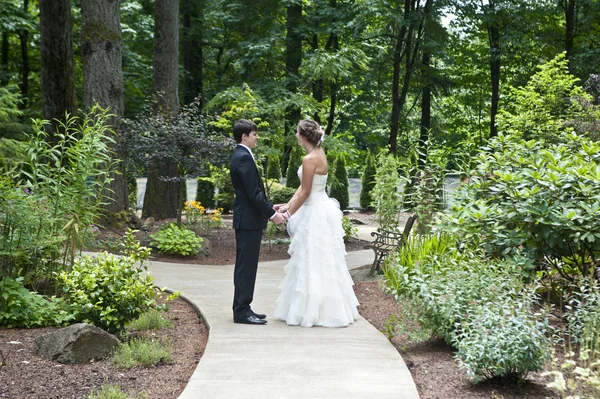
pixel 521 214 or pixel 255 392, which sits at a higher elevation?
pixel 521 214

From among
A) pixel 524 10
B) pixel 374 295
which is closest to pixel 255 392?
pixel 374 295

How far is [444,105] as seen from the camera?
34.8 meters

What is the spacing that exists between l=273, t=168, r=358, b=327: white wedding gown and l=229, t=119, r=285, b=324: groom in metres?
0.33

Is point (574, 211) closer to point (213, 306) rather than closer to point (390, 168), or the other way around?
point (213, 306)

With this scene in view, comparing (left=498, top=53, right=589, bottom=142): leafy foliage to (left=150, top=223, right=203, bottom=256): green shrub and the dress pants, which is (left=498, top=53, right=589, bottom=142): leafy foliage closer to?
(left=150, top=223, right=203, bottom=256): green shrub

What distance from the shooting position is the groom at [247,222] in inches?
266

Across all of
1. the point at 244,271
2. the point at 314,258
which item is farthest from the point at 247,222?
the point at 314,258

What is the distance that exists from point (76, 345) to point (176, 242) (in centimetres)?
700

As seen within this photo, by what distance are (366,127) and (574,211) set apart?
1023 inches

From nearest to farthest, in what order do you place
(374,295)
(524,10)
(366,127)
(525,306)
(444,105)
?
(525,306) < (374,295) < (524,10) < (366,127) < (444,105)

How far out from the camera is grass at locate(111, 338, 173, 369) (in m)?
5.25

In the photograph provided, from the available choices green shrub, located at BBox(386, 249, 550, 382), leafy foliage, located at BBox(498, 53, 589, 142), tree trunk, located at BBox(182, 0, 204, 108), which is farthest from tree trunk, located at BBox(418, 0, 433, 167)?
green shrub, located at BBox(386, 249, 550, 382)

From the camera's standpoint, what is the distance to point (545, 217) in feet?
20.6

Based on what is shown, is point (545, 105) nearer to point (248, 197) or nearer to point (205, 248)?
point (205, 248)
